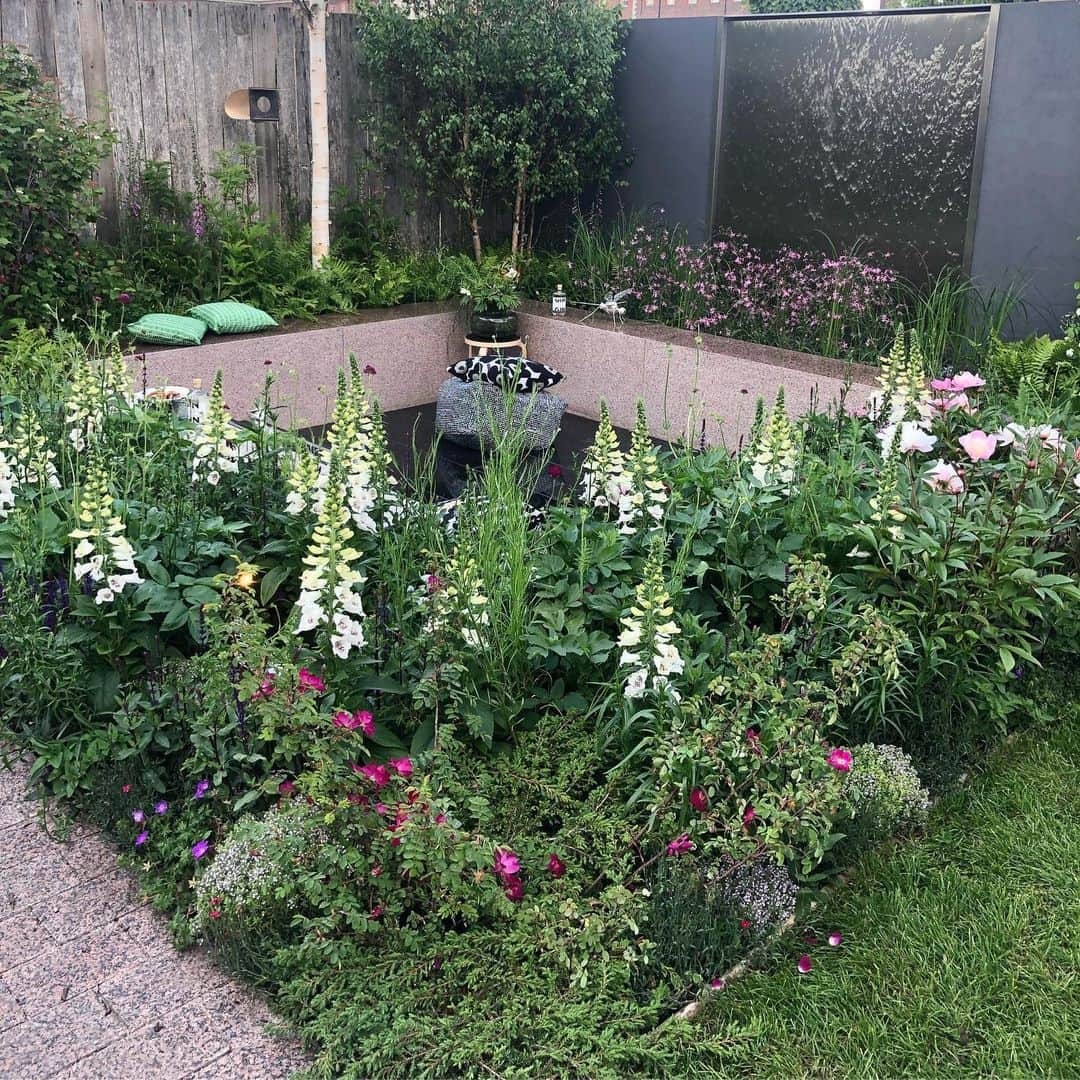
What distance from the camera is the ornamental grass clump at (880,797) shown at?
8.10ft

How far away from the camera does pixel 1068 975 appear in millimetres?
2215

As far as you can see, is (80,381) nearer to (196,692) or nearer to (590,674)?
(196,692)

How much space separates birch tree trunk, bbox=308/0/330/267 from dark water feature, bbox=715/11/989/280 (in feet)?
8.05

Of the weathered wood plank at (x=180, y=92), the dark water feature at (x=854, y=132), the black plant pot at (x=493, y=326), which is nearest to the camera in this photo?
the dark water feature at (x=854, y=132)

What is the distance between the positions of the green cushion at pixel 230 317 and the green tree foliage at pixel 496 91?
68.0 inches

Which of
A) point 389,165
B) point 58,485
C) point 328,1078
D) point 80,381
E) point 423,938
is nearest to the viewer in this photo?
point 328,1078

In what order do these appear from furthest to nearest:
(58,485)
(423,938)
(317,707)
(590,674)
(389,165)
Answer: (389,165), (58,485), (590,674), (317,707), (423,938)

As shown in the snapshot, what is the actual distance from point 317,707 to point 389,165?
19.3 ft

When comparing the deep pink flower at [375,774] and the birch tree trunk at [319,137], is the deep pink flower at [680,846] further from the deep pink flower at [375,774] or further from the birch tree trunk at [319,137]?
the birch tree trunk at [319,137]

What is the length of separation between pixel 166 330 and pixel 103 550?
11.5 ft

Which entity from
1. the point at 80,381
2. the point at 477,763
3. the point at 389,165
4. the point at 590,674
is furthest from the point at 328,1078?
the point at 389,165

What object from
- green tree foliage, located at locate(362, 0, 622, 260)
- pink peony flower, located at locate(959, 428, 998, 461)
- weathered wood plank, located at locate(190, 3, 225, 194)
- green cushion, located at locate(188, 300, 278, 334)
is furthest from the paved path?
green tree foliage, located at locate(362, 0, 622, 260)

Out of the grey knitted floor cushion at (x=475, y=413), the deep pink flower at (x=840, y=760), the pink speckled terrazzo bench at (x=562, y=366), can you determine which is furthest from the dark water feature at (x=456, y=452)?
the deep pink flower at (x=840, y=760)

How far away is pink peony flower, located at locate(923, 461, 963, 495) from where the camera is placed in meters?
2.86
